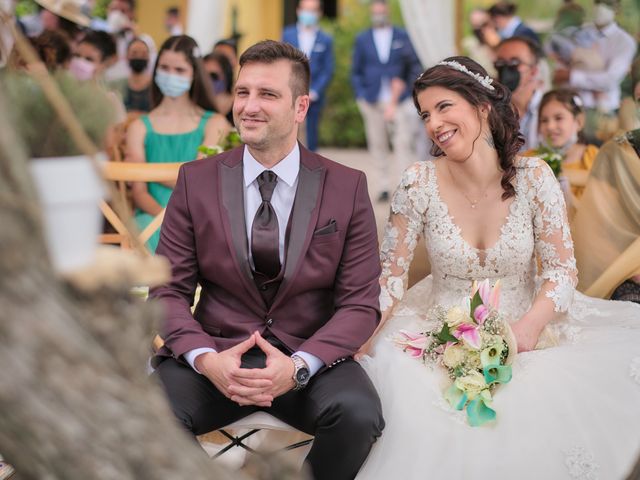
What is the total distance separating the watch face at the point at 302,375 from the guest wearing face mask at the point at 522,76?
2.90m

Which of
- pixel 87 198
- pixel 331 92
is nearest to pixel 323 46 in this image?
pixel 331 92

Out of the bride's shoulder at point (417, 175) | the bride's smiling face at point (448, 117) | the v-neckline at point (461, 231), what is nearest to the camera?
the bride's smiling face at point (448, 117)

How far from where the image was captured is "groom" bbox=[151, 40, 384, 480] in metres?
2.76

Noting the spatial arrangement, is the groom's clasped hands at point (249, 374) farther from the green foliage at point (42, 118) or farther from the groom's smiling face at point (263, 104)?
the green foliage at point (42, 118)

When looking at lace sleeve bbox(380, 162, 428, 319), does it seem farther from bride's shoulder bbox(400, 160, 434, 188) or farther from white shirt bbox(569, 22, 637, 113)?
white shirt bbox(569, 22, 637, 113)

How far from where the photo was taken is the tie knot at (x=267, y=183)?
2.91 metres

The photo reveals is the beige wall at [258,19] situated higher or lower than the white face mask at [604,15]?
lower

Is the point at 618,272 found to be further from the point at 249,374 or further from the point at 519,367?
the point at 249,374

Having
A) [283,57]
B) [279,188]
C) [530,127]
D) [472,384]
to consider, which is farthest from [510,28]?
[472,384]

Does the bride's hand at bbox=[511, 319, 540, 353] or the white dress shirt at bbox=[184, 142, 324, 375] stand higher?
the white dress shirt at bbox=[184, 142, 324, 375]

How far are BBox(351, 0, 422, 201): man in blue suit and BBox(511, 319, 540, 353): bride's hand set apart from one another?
6.08 m

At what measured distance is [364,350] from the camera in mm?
3061

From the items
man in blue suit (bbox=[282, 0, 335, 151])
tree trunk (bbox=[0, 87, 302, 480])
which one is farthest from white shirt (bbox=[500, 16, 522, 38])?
tree trunk (bbox=[0, 87, 302, 480])

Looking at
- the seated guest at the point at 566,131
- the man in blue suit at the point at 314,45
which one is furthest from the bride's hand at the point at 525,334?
the man in blue suit at the point at 314,45
